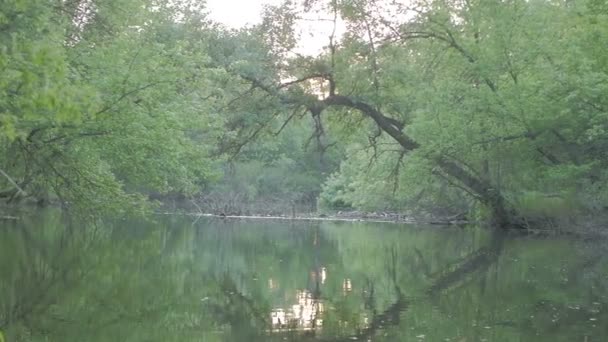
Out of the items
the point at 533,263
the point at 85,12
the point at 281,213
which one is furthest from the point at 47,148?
the point at 281,213

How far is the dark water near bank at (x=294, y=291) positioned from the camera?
12.6 m

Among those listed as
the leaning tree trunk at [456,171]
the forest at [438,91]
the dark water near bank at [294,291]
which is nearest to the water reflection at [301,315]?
the dark water near bank at [294,291]

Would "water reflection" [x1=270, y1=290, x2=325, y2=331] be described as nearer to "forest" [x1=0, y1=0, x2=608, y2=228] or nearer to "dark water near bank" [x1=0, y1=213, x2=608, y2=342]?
"dark water near bank" [x1=0, y1=213, x2=608, y2=342]

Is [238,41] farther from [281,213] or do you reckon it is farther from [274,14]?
[281,213]

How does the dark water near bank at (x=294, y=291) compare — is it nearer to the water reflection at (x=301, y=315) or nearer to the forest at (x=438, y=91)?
the water reflection at (x=301, y=315)

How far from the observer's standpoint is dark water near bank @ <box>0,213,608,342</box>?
497 inches

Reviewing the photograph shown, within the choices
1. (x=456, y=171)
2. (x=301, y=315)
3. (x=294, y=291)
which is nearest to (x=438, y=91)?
(x=456, y=171)

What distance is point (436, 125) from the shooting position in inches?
1227

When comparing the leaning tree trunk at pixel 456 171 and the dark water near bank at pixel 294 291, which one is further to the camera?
the leaning tree trunk at pixel 456 171

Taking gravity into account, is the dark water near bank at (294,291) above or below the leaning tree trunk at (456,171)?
below

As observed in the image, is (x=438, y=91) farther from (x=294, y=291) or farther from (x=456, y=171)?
(x=294, y=291)

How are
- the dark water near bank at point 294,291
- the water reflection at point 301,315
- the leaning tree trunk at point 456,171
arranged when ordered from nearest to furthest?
the dark water near bank at point 294,291 → the water reflection at point 301,315 → the leaning tree trunk at point 456,171

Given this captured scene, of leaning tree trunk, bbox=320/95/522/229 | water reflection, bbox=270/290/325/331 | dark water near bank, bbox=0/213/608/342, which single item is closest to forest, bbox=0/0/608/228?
leaning tree trunk, bbox=320/95/522/229

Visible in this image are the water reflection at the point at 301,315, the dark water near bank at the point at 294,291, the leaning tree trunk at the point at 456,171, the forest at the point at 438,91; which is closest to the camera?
the dark water near bank at the point at 294,291
